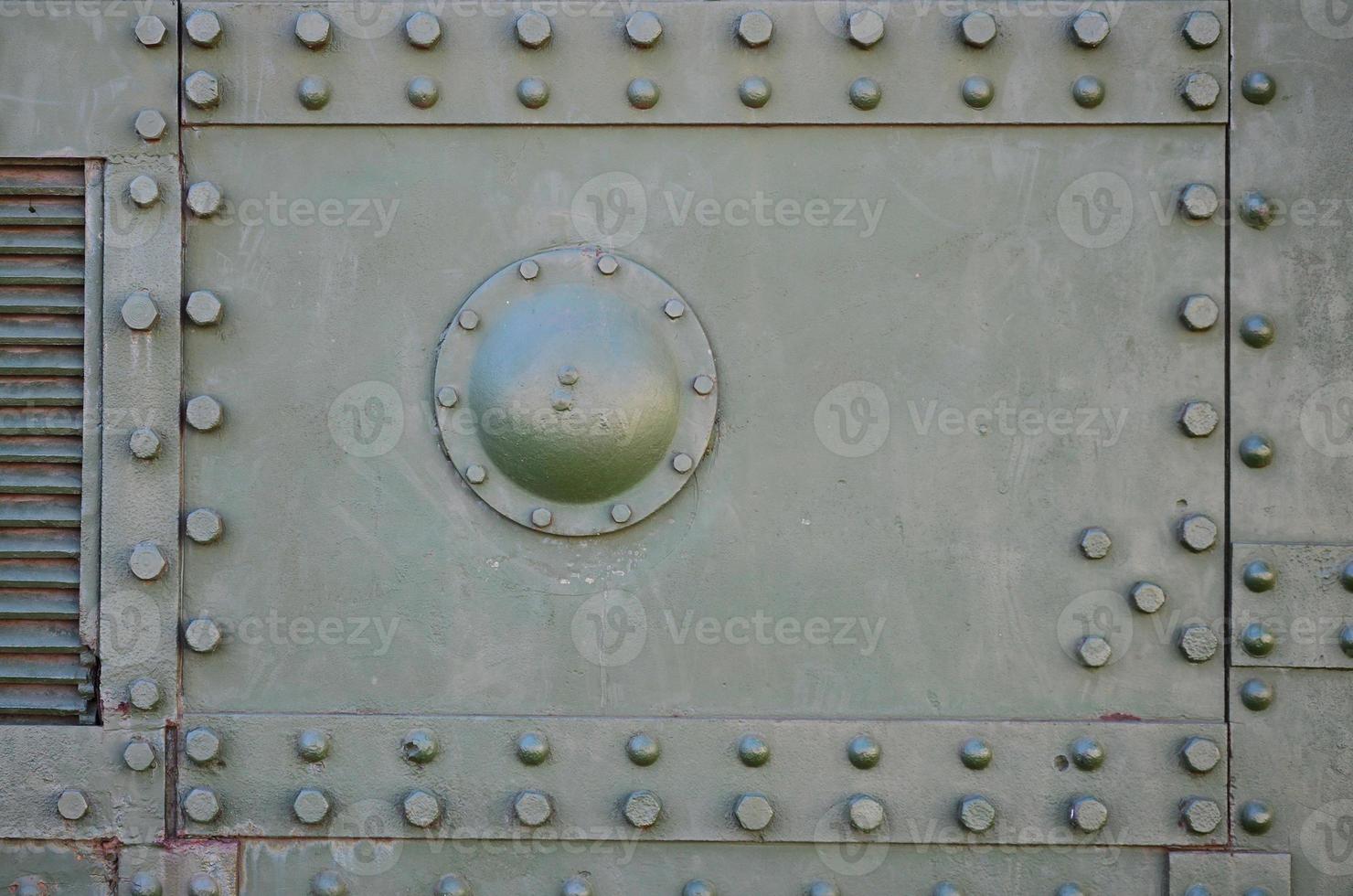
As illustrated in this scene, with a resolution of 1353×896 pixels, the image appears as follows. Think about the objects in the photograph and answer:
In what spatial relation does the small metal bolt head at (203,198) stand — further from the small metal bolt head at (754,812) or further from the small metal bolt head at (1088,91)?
the small metal bolt head at (1088,91)

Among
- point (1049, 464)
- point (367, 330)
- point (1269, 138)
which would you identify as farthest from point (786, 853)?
point (1269, 138)

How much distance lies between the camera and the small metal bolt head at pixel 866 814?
164cm

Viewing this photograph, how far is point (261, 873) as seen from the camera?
169cm

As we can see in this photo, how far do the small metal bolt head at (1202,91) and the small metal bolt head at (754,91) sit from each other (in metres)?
0.60

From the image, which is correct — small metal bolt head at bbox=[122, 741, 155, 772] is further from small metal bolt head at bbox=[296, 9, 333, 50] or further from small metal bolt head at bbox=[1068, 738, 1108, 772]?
small metal bolt head at bbox=[1068, 738, 1108, 772]

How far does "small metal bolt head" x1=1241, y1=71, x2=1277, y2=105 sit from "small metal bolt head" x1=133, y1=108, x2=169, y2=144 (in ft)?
5.08

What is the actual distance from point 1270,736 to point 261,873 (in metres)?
1.43

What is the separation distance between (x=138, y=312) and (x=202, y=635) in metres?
0.46

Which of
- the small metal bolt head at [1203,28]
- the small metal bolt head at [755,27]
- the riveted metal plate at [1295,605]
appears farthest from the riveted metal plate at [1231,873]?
the small metal bolt head at [755,27]

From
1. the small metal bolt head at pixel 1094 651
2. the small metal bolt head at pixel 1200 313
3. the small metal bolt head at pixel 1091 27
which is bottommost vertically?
the small metal bolt head at pixel 1094 651

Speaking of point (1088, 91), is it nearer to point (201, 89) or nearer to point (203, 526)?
point (201, 89)

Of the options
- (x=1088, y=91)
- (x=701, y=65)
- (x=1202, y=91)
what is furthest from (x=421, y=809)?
(x=1202, y=91)

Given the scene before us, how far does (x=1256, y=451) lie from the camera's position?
1669 mm

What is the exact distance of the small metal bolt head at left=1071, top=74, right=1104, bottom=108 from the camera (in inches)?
66.8
